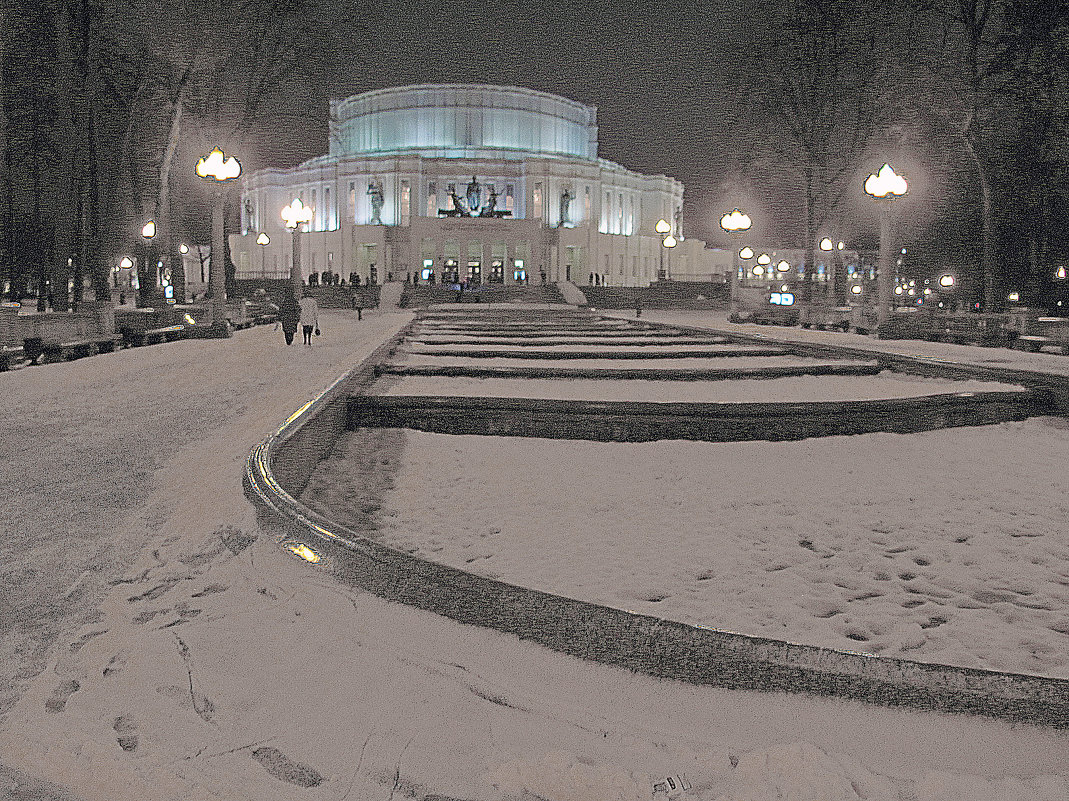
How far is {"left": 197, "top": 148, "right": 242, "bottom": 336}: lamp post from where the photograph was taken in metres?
18.3

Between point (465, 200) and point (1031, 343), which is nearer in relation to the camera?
point (1031, 343)

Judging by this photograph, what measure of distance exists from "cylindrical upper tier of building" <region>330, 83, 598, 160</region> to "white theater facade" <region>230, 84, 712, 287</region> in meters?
0.10

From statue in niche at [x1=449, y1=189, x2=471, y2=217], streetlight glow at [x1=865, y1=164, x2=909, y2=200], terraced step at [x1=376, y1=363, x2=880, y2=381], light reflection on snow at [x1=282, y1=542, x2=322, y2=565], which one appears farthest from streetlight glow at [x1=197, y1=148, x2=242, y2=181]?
statue in niche at [x1=449, y1=189, x2=471, y2=217]

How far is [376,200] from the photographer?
7194 centimetres

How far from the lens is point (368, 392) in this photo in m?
9.38

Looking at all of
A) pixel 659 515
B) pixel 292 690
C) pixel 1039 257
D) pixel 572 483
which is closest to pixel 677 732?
pixel 292 690

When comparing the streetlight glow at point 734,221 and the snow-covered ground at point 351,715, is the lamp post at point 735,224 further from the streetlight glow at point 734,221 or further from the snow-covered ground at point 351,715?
the snow-covered ground at point 351,715

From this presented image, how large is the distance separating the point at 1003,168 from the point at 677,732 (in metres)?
32.6

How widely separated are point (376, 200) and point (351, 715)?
238 feet

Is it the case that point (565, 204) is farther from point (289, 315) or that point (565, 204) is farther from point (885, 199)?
point (289, 315)

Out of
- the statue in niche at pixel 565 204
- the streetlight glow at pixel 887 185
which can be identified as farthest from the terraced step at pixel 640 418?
the statue in niche at pixel 565 204

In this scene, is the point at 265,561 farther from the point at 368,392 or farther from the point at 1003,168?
the point at 1003,168

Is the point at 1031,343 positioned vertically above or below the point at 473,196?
below

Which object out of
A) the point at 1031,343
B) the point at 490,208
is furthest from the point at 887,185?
the point at 490,208
